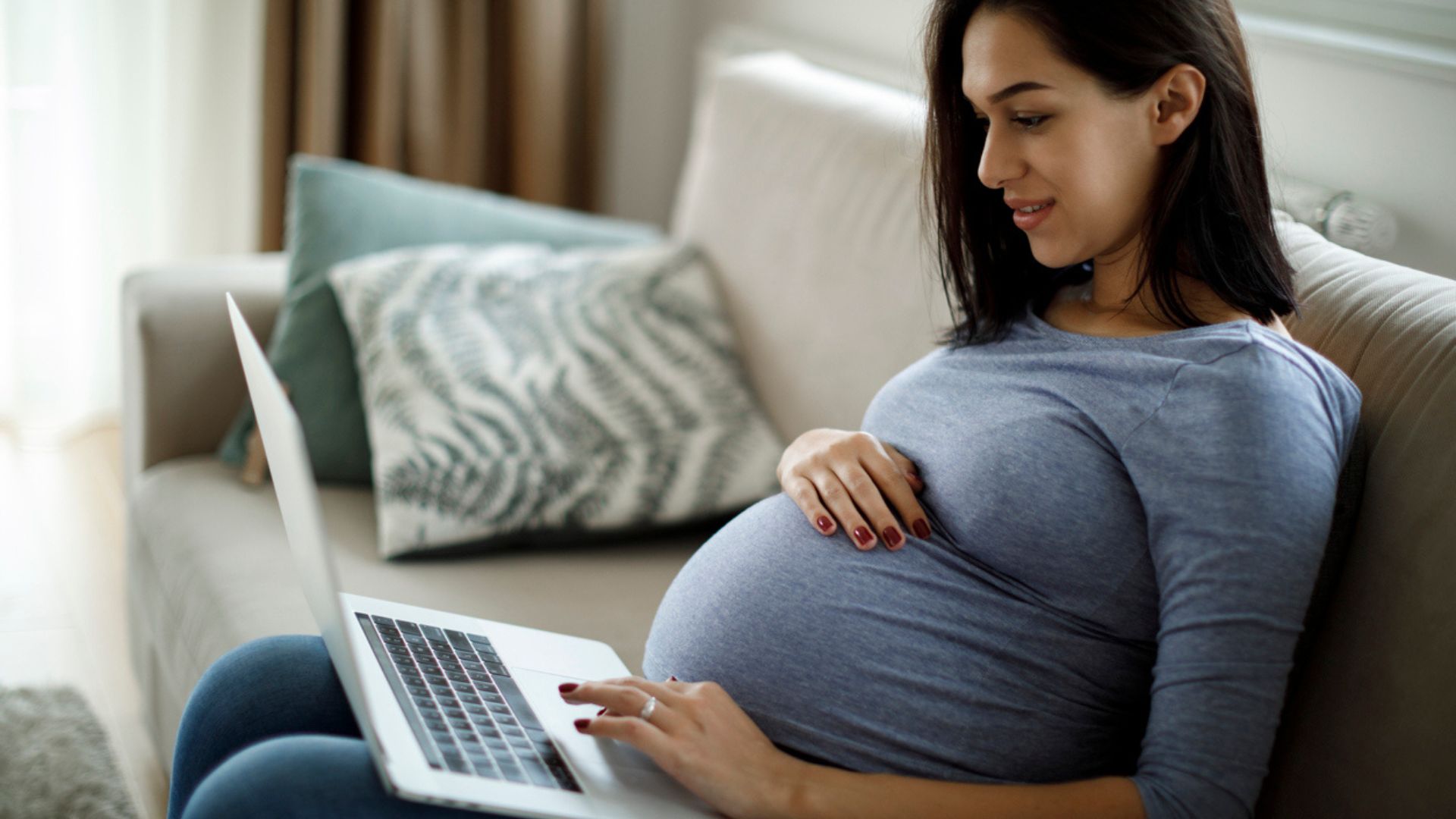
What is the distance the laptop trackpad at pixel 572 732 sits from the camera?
94 cm

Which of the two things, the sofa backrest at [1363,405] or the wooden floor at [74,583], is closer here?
the sofa backrest at [1363,405]

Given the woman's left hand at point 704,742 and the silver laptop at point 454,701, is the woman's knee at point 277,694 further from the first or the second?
the woman's left hand at point 704,742

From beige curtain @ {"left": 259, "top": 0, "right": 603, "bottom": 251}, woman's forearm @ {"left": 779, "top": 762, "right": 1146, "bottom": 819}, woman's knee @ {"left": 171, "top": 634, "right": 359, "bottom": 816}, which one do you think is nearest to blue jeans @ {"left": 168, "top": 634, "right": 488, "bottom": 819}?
woman's knee @ {"left": 171, "top": 634, "right": 359, "bottom": 816}

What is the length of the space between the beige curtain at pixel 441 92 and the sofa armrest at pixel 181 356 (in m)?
0.89

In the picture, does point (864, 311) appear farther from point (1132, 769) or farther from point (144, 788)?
point (144, 788)

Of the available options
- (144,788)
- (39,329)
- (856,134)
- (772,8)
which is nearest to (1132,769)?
(856,134)

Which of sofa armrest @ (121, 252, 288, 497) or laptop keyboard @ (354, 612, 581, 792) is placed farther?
sofa armrest @ (121, 252, 288, 497)

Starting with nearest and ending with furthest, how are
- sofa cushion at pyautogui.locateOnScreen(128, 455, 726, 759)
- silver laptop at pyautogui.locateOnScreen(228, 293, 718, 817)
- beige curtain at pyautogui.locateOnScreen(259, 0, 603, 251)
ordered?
silver laptop at pyautogui.locateOnScreen(228, 293, 718, 817), sofa cushion at pyautogui.locateOnScreen(128, 455, 726, 759), beige curtain at pyautogui.locateOnScreen(259, 0, 603, 251)

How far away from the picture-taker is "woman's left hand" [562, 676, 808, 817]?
90cm

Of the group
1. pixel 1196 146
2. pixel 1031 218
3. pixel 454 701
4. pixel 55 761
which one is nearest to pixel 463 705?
pixel 454 701

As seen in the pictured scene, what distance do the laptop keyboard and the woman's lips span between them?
→ 56 centimetres

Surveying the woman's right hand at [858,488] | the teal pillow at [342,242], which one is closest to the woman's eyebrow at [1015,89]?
the woman's right hand at [858,488]

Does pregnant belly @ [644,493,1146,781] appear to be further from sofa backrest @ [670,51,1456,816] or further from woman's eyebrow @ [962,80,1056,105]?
woman's eyebrow @ [962,80,1056,105]

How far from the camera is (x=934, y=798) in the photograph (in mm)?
899
